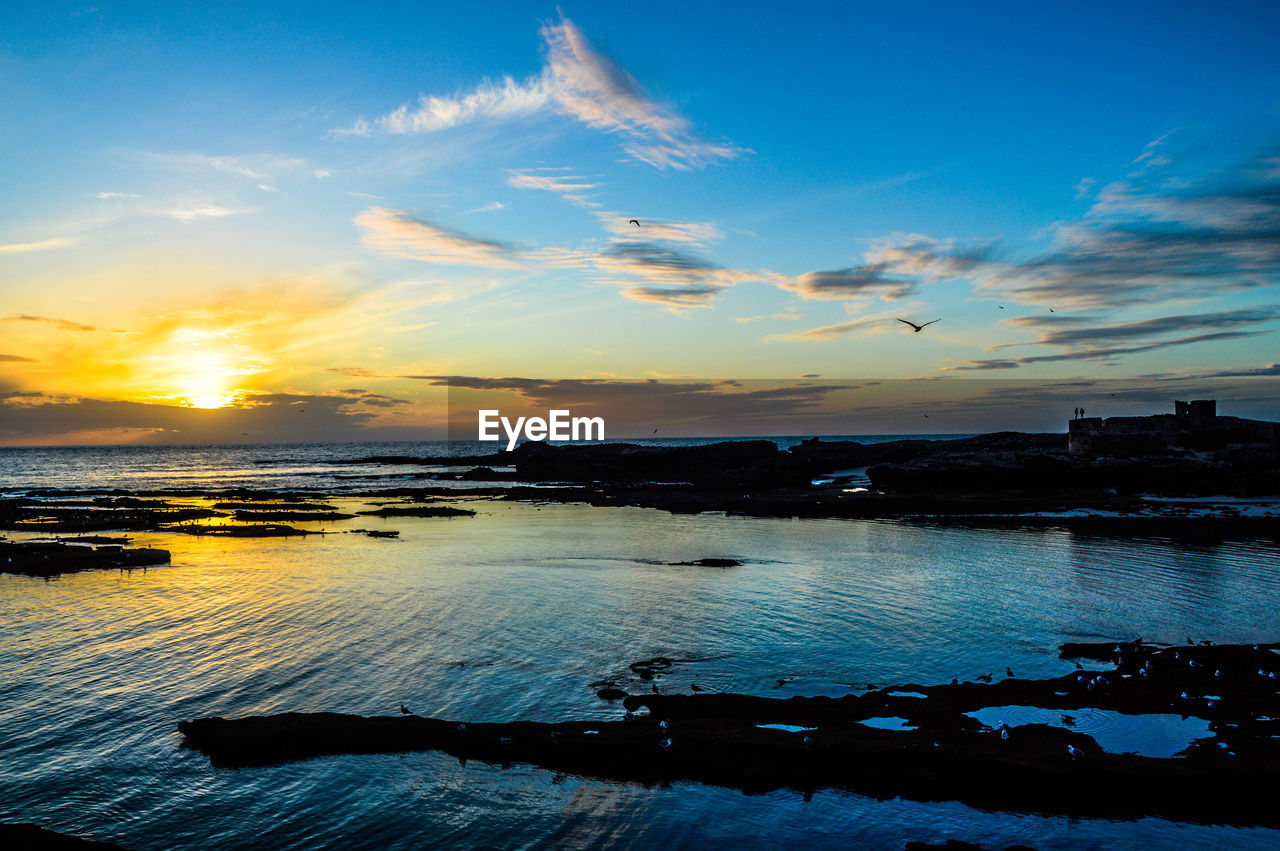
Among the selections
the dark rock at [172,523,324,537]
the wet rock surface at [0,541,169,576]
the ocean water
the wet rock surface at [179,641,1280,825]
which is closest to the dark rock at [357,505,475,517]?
the dark rock at [172,523,324,537]

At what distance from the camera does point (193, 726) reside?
14.3m

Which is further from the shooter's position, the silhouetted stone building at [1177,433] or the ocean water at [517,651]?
the silhouetted stone building at [1177,433]

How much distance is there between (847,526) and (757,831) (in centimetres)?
3945

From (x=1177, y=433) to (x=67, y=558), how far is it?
84757 millimetres

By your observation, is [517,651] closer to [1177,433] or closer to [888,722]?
[888,722]

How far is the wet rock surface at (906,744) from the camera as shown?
461 inches

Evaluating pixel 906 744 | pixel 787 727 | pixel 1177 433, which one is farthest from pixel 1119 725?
pixel 1177 433

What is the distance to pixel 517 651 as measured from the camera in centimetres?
1983

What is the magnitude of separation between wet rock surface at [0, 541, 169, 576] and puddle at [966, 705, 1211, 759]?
36.7 meters

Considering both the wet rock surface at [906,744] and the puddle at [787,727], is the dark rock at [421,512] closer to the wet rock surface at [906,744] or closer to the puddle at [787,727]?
the wet rock surface at [906,744]

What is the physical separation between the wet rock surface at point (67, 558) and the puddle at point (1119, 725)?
120ft

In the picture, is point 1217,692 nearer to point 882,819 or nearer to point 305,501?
point 882,819

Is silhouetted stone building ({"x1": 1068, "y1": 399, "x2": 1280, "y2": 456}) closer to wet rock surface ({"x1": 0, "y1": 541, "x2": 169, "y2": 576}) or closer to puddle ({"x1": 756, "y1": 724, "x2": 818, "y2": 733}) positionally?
puddle ({"x1": 756, "y1": 724, "x2": 818, "y2": 733})

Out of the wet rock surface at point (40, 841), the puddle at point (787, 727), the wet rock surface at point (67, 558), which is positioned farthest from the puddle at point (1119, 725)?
the wet rock surface at point (67, 558)
